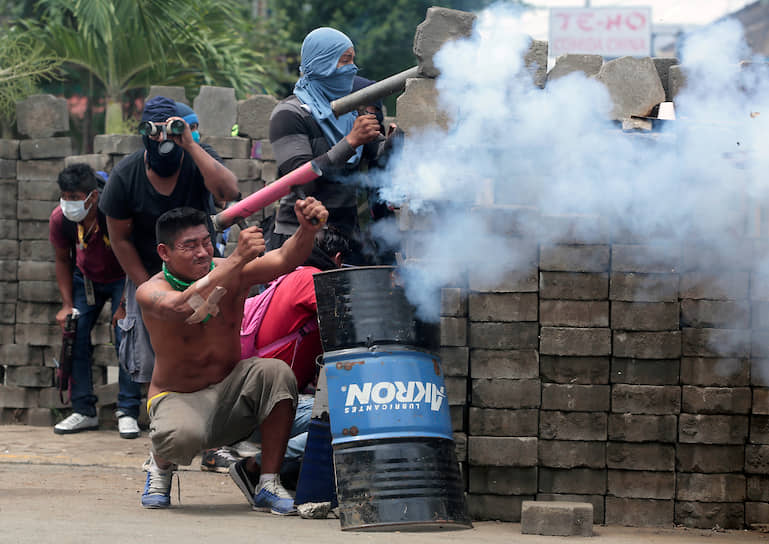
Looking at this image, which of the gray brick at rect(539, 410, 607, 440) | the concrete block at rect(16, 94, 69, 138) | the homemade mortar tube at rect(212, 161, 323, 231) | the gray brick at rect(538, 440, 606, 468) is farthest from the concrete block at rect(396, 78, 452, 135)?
the concrete block at rect(16, 94, 69, 138)

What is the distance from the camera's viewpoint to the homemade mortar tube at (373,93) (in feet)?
16.1

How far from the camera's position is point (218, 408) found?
4.90m

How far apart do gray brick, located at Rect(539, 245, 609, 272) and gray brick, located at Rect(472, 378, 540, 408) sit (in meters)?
0.50

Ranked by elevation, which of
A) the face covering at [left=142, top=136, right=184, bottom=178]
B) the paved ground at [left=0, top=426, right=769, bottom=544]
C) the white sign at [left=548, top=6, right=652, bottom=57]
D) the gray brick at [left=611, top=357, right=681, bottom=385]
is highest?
the white sign at [left=548, top=6, right=652, bottom=57]

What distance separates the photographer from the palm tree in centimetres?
1288

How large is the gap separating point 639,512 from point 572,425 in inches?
18.3

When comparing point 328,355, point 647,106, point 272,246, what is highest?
point 647,106

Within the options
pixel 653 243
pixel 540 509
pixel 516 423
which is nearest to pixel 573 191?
pixel 653 243

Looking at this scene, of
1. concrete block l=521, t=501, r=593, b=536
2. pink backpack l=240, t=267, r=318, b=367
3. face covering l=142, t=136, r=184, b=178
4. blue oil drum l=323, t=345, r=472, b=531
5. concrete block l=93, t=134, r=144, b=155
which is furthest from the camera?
concrete block l=93, t=134, r=144, b=155

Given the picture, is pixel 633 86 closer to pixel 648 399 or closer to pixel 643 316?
pixel 643 316

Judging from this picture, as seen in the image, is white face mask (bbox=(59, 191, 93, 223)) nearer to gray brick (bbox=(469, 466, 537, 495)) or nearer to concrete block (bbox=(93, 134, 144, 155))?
concrete block (bbox=(93, 134, 144, 155))

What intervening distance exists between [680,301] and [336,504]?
Answer: 1.68m

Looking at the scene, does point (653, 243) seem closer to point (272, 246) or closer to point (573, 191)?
point (573, 191)

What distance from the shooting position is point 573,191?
4770 millimetres
